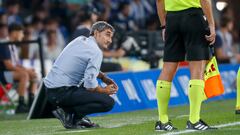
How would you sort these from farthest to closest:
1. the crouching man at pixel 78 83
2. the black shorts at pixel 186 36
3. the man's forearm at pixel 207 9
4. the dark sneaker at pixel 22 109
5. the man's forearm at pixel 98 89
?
the dark sneaker at pixel 22 109
the crouching man at pixel 78 83
the man's forearm at pixel 98 89
the black shorts at pixel 186 36
the man's forearm at pixel 207 9

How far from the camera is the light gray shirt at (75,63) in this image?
11039mm

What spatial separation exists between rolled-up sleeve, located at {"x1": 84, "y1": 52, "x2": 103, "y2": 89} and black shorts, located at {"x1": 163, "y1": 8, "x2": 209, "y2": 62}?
0.86m

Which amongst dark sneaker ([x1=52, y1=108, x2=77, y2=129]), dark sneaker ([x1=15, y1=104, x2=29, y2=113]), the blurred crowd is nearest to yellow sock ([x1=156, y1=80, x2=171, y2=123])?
dark sneaker ([x1=52, y1=108, x2=77, y2=129])

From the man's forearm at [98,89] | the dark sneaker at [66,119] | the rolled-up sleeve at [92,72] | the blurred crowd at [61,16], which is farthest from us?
the blurred crowd at [61,16]

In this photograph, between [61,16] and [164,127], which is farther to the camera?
[61,16]

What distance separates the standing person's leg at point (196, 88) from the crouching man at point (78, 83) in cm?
114

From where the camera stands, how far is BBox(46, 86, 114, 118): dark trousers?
11.2 m

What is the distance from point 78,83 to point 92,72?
551mm

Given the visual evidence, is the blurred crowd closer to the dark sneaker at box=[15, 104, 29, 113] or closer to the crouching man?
the dark sneaker at box=[15, 104, 29, 113]

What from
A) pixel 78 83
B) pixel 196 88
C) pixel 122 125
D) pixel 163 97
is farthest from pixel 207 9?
pixel 122 125

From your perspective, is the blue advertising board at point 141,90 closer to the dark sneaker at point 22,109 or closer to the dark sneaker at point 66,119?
the dark sneaker at point 22,109

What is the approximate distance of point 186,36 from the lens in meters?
10.5

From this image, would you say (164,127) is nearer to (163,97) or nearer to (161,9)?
(163,97)

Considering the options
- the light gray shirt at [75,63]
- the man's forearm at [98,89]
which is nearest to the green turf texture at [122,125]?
the man's forearm at [98,89]
